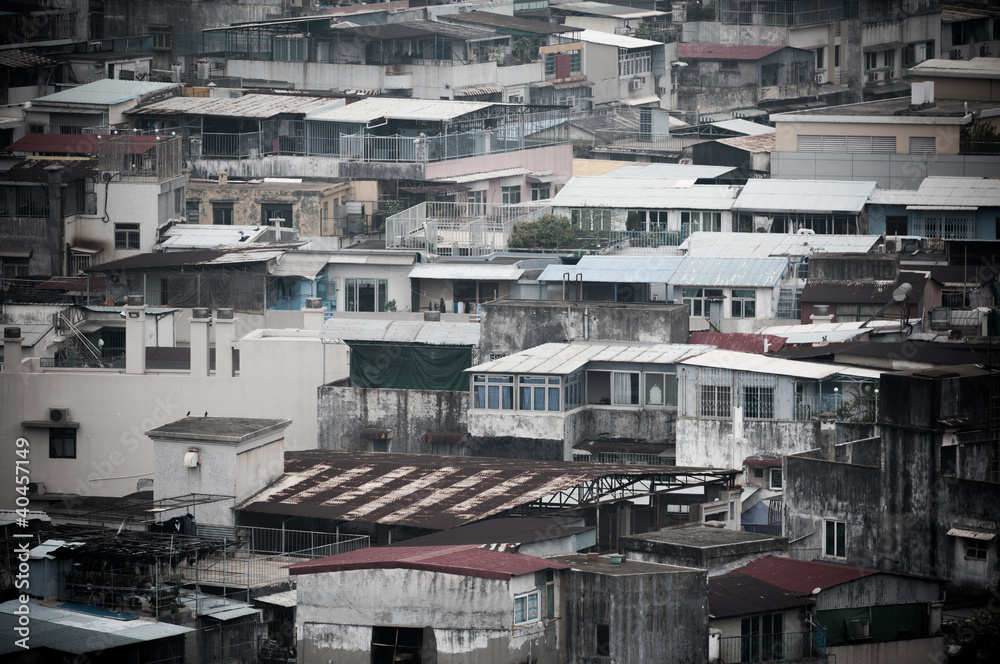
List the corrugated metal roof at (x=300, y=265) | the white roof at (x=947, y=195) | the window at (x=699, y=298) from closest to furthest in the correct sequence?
1. the window at (x=699, y=298)
2. the corrugated metal roof at (x=300, y=265)
3. the white roof at (x=947, y=195)

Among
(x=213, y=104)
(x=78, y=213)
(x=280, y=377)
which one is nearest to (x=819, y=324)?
(x=280, y=377)

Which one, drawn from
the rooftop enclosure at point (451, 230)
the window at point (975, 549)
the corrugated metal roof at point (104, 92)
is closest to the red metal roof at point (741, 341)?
the window at point (975, 549)

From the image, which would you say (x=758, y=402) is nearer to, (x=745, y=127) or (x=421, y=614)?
(x=421, y=614)

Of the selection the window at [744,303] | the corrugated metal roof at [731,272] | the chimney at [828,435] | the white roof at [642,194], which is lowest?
the chimney at [828,435]

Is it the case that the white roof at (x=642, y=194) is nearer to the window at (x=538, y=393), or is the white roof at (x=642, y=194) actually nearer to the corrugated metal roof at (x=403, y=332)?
the corrugated metal roof at (x=403, y=332)

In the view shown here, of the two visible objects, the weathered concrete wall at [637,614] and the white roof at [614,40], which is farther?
the white roof at [614,40]

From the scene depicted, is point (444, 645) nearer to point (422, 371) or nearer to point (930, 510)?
point (930, 510)

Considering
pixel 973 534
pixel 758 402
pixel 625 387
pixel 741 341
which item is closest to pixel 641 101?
pixel 741 341
